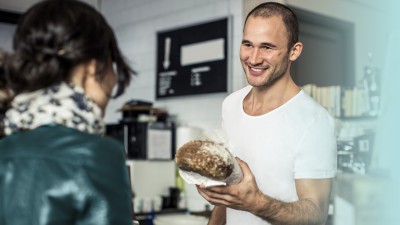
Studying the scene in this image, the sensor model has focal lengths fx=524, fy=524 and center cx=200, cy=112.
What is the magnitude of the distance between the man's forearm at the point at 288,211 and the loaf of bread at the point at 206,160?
6.0 inches

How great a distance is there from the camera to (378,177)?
280cm

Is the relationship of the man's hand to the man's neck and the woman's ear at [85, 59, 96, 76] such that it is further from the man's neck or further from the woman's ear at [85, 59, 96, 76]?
the woman's ear at [85, 59, 96, 76]

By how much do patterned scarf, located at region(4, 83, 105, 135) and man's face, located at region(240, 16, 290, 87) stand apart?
83cm

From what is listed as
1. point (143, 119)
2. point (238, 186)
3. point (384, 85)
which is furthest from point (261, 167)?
point (143, 119)

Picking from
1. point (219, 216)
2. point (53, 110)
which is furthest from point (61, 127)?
point (219, 216)

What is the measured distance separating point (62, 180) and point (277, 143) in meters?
0.95

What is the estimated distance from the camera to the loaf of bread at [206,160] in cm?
151

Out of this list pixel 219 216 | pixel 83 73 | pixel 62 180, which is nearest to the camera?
pixel 62 180

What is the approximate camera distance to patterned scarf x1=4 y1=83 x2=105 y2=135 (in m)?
0.94

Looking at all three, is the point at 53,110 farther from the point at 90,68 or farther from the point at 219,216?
the point at 219,216

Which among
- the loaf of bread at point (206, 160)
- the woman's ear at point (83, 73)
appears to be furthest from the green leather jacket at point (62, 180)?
the loaf of bread at point (206, 160)

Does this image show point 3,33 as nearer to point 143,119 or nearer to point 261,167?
point 143,119

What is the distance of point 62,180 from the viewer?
87cm

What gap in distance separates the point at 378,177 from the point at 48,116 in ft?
7.40
